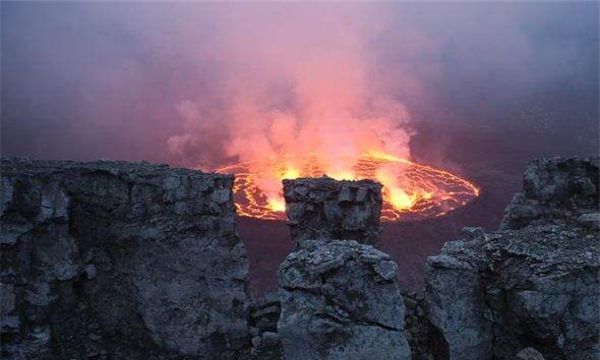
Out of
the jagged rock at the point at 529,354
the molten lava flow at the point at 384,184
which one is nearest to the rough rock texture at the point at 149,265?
the jagged rock at the point at 529,354

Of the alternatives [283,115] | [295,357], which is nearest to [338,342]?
[295,357]

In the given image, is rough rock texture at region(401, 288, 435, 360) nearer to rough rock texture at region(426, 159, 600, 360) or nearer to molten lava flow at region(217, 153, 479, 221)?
rough rock texture at region(426, 159, 600, 360)

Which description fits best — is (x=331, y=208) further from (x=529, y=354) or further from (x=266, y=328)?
(x=529, y=354)

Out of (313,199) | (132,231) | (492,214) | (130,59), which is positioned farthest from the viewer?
(130,59)

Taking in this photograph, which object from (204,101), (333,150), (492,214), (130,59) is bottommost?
(492,214)

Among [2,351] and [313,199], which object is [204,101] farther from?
[2,351]

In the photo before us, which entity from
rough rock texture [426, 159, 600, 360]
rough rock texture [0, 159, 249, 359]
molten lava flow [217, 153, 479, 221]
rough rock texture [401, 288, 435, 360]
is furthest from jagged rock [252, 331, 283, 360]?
molten lava flow [217, 153, 479, 221]
